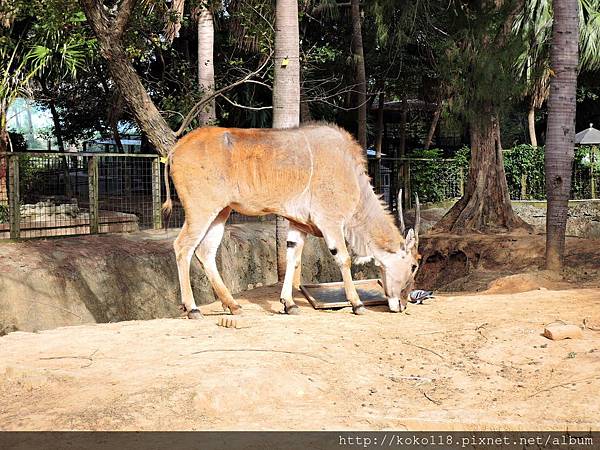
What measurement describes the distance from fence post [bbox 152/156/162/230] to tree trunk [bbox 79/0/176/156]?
3.33 m

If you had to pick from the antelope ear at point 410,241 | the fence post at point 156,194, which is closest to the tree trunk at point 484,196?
the fence post at point 156,194

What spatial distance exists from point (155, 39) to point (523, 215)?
40.3 feet

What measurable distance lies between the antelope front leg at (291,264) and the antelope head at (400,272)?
1.01 meters

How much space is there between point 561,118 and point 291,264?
479cm

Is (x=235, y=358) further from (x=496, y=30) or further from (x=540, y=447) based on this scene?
(x=496, y=30)

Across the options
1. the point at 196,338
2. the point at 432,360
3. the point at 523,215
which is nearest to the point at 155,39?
the point at 196,338

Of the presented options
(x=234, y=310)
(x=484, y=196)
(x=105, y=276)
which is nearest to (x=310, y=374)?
(x=234, y=310)

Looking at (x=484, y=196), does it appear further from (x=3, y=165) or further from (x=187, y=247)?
(x=187, y=247)

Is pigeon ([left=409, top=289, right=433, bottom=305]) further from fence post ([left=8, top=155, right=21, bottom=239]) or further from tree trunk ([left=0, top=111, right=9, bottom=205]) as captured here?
tree trunk ([left=0, top=111, right=9, bottom=205])

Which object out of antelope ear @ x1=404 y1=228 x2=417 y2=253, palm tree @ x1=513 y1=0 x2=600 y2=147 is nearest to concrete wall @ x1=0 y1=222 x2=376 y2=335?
antelope ear @ x1=404 y1=228 x2=417 y2=253

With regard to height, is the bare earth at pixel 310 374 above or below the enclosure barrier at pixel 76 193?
below

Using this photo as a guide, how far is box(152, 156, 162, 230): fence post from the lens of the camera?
1375 centimetres

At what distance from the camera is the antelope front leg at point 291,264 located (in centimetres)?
884

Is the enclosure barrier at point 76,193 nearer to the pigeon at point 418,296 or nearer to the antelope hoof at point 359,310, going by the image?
the antelope hoof at point 359,310
